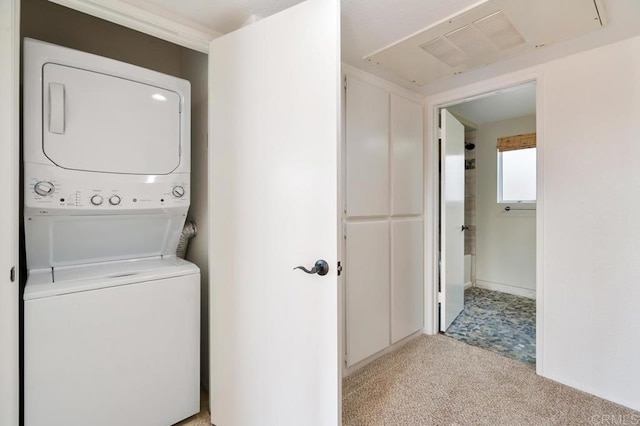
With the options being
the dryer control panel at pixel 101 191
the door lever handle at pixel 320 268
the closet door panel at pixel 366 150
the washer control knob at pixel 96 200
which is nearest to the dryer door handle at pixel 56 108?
the dryer control panel at pixel 101 191

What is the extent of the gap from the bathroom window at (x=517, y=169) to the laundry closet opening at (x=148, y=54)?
3964mm

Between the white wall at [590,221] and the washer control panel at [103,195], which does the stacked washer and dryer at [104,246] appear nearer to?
the washer control panel at [103,195]

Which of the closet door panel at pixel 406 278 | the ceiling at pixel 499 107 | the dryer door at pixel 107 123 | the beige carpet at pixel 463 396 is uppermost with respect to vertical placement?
the ceiling at pixel 499 107

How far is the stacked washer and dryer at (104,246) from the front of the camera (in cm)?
123

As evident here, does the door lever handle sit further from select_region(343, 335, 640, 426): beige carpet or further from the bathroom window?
the bathroom window

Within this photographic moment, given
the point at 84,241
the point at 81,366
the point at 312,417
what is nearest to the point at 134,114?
the point at 84,241

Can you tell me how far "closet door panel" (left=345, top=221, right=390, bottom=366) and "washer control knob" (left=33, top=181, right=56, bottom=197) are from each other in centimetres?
163

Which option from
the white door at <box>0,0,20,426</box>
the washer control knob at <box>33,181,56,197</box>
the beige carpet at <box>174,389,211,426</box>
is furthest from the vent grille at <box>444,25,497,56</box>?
the beige carpet at <box>174,389,211,426</box>

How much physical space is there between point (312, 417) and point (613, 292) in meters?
1.99

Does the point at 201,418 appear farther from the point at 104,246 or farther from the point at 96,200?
the point at 96,200

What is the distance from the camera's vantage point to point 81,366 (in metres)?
1.27

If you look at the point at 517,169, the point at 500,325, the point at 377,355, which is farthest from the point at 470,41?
the point at 517,169

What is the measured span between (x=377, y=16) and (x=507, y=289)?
13.1 ft

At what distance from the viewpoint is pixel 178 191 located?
1.65m
